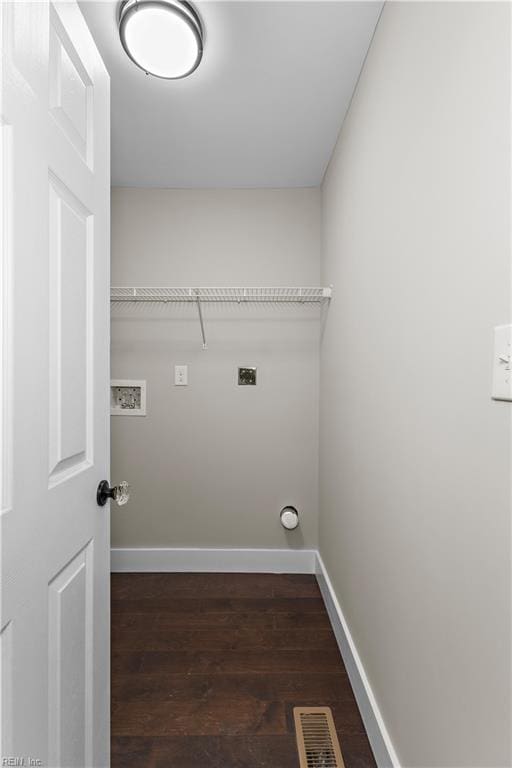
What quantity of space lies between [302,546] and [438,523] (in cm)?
181

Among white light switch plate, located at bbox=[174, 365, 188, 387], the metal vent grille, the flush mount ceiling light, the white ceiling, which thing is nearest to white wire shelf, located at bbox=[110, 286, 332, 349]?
white light switch plate, located at bbox=[174, 365, 188, 387]

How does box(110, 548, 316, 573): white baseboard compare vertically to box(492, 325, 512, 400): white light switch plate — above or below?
below

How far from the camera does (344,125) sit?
188 centimetres

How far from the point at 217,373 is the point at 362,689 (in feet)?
5.71

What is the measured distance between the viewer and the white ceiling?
4.40ft

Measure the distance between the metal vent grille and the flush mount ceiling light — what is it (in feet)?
7.81

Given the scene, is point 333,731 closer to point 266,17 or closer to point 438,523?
point 438,523

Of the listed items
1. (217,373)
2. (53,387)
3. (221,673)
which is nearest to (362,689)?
(221,673)

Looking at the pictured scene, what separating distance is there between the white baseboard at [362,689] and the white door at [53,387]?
0.82 metres

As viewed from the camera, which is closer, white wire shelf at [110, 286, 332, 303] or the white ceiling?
the white ceiling

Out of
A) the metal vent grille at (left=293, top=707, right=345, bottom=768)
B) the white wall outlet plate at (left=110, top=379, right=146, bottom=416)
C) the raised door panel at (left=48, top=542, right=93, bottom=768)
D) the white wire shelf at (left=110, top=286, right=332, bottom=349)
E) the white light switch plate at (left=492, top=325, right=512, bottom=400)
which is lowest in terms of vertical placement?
the metal vent grille at (left=293, top=707, right=345, bottom=768)

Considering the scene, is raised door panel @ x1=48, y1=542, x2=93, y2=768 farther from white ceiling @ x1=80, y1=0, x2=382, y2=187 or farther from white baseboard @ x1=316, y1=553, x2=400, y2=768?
white ceiling @ x1=80, y1=0, x2=382, y2=187

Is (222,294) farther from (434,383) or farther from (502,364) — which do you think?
(502,364)

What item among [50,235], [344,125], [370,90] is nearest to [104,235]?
[50,235]
